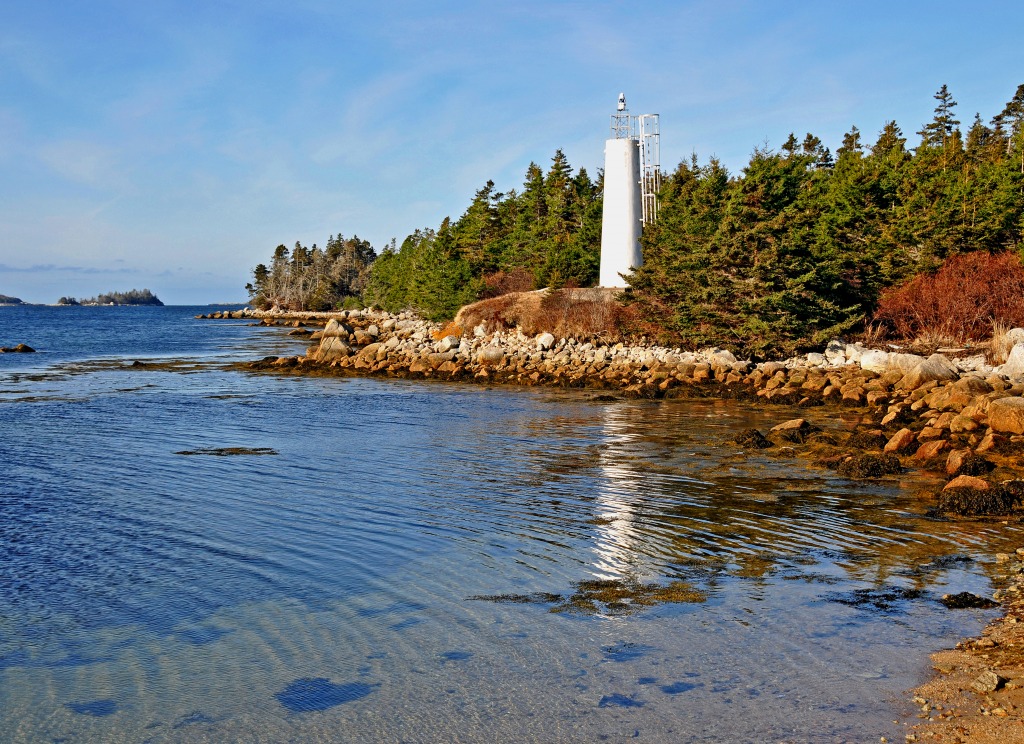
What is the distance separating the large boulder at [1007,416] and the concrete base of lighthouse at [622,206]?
67.9 feet

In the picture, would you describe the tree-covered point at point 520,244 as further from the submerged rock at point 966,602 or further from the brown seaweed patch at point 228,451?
the submerged rock at point 966,602

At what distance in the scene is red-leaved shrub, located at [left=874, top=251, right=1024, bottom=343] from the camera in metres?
25.3

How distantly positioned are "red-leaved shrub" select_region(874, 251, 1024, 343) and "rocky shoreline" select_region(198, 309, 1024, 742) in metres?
Result: 2.64

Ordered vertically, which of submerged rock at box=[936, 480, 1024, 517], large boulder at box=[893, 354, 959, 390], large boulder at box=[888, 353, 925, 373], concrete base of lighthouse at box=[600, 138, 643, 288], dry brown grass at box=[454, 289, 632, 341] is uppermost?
concrete base of lighthouse at box=[600, 138, 643, 288]

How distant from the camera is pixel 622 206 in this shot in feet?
113

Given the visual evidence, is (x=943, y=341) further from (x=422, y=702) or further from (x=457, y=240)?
(x=457, y=240)

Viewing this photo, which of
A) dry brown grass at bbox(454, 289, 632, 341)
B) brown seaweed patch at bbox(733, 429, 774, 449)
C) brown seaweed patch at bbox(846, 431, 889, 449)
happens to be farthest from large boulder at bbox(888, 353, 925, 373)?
dry brown grass at bbox(454, 289, 632, 341)

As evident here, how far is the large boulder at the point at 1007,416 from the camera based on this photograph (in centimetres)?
1360

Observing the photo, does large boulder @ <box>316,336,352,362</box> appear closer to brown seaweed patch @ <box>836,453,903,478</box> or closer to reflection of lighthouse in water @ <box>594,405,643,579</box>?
reflection of lighthouse in water @ <box>594,405,643,579</box>

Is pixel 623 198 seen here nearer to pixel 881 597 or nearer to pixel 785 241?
pixel 785 241

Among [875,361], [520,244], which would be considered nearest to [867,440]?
[875,361]

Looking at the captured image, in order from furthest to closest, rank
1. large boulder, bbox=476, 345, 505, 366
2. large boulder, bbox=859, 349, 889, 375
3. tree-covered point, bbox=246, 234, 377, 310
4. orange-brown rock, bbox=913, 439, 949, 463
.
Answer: tree-covered point, bbox=246, 234, 377, 310 → large boulder, bbox=476, 345, 505, 366 → large boulder, bbox=859, 349, 889, 375 → orange-brown rock, bbox=913, 439, 949, 463

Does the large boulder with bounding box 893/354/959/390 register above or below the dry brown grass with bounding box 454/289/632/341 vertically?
below

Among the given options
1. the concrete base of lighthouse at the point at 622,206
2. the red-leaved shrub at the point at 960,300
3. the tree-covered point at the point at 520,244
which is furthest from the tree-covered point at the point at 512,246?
the red-leaved shrub at the point at 960,300
